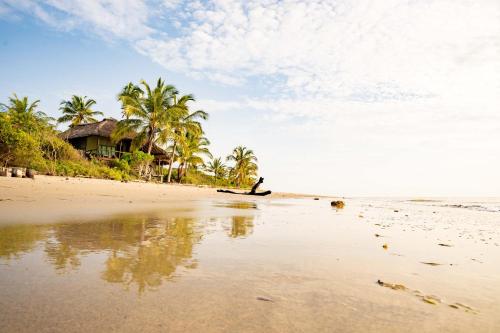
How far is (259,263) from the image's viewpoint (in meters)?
2.78

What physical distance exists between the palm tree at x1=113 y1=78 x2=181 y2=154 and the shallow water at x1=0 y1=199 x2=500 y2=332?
993 inches

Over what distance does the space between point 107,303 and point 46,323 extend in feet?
0.97

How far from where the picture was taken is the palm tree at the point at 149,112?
2766 cm

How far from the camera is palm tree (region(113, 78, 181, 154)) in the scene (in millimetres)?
27656

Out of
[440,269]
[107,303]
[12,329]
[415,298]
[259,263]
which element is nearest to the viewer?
[12,329]

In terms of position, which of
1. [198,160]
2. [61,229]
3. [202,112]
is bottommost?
[61,229]

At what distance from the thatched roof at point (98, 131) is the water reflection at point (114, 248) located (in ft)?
95.3

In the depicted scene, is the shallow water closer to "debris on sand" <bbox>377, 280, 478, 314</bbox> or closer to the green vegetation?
"debris on sand" <bbox>377, 280, 478, 314</bbox>

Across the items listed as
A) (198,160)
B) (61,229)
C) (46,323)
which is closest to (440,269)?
(46,323)

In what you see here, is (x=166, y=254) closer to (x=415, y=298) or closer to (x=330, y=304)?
(x=330, y=304)

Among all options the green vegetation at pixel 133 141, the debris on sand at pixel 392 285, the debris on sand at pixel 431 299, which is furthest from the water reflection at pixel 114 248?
the green vegetation at pixel 133 141

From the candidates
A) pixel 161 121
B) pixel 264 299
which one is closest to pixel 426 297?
pixel 264 299

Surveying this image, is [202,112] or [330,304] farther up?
[202,112]

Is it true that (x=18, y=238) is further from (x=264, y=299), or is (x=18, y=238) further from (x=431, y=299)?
(x=431, y=299)
